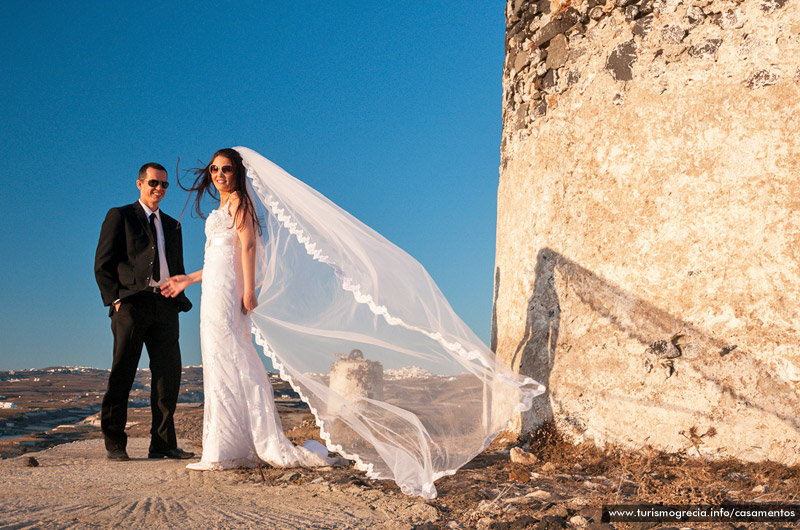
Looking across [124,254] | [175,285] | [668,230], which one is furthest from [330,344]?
[668,230]

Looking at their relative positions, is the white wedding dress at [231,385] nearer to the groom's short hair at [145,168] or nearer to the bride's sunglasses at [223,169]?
the bride's sunglasses at [223,169]

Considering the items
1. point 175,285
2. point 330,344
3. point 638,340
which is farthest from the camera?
point 175,285

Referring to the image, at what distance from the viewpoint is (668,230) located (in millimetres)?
3568

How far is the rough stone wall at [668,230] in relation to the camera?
3.31 meters

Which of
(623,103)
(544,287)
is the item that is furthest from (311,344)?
(623,103)

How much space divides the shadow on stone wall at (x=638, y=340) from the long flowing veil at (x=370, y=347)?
3.02 feet

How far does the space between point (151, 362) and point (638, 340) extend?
338 cm

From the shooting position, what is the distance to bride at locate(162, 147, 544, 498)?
10.3ft

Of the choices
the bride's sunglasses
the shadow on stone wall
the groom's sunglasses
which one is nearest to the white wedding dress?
the bride's sunglasses

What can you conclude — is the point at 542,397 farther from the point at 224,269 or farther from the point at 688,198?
the point at 224,269

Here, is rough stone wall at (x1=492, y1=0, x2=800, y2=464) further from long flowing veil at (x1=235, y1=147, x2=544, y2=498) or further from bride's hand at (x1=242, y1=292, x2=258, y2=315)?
bride's hand at (x1=242, y1=292, x2=258, y2=315)

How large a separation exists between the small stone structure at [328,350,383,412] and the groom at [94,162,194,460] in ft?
5.16

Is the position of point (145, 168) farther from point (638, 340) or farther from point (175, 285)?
point (638, 340)

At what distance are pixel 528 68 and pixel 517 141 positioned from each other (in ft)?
1.85
